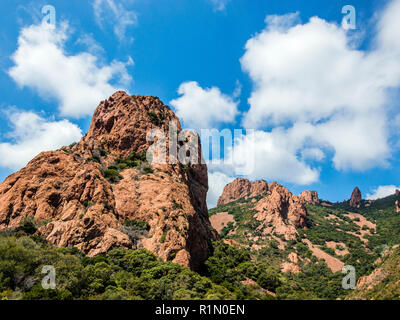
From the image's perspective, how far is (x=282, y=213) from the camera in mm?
124312

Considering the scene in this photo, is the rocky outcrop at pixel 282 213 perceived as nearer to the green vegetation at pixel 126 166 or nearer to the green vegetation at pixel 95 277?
the green vegetation at pixel 126 166

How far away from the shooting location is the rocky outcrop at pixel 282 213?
11432 cm

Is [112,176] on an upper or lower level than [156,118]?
lower

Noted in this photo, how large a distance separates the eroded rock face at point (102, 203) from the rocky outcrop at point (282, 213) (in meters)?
65.8

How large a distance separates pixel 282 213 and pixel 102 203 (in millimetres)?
103871

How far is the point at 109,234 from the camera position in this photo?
37.6 m

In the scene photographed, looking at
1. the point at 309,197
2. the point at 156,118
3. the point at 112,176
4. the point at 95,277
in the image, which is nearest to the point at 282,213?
the point at 309,197

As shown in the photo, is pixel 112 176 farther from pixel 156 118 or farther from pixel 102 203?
pixel 156 118

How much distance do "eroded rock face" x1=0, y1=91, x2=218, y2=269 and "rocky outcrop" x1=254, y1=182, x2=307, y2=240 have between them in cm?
6580

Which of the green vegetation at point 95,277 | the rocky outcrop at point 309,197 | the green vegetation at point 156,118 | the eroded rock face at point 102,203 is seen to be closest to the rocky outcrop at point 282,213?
the eroded rock face at point 102,203

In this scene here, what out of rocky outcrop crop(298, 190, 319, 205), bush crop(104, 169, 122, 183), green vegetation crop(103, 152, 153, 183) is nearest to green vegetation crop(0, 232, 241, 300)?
bush crop(104, 169, 122, 183)

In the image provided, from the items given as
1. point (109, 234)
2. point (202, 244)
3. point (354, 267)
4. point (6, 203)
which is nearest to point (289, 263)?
point (354, 267)

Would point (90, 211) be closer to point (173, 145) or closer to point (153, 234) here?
point (153, 234)

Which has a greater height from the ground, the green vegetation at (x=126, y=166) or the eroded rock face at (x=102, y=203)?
the green vegetation at (x=126, y=166)
